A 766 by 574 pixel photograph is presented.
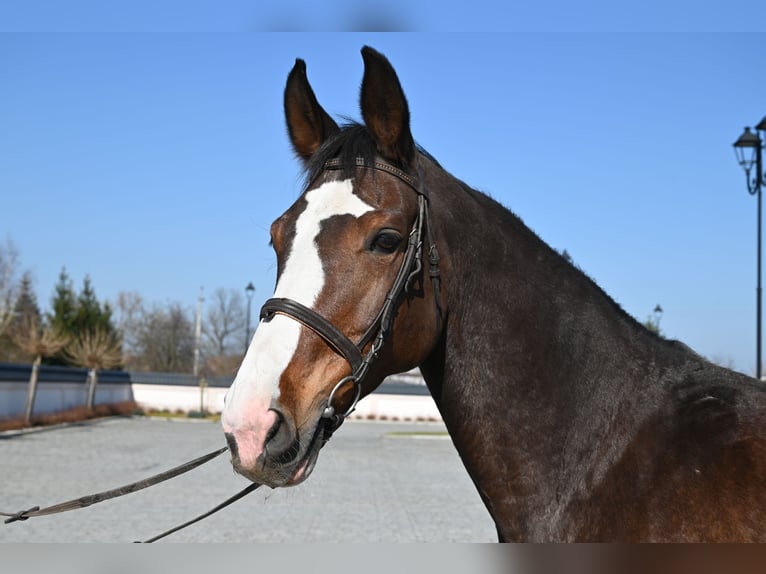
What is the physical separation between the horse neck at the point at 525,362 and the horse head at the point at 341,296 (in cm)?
14

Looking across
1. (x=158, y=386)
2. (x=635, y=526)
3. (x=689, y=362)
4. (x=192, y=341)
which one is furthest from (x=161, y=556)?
(x=192, y=341)

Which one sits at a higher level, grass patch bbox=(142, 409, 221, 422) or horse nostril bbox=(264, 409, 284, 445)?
horse nostril bbox=(264, 409, 284, 445)

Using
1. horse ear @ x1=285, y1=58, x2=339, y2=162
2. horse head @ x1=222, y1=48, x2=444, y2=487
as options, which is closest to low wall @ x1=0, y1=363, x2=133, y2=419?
horse ear @ x1=285, y1=58, x2=339, y2=162

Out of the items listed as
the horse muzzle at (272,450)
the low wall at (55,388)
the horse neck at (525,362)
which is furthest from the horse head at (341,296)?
the low wall at (55,388)

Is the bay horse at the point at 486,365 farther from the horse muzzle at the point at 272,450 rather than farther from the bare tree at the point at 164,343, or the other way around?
the bare tree at the point at 164,343

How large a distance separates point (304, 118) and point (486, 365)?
1.25 meters

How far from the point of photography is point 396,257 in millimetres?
2543

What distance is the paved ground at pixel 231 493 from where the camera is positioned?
962cm

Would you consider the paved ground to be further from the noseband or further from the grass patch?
the grass patch

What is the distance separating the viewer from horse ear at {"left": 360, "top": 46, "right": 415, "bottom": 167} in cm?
266

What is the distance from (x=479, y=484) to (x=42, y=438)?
80.4ft

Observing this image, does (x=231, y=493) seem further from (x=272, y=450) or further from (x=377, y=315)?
(x=272, y=450)

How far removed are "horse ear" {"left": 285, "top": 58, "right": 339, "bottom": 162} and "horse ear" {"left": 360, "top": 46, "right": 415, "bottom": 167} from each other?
292 millimetres

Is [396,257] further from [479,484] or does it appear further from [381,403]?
[381,403]
